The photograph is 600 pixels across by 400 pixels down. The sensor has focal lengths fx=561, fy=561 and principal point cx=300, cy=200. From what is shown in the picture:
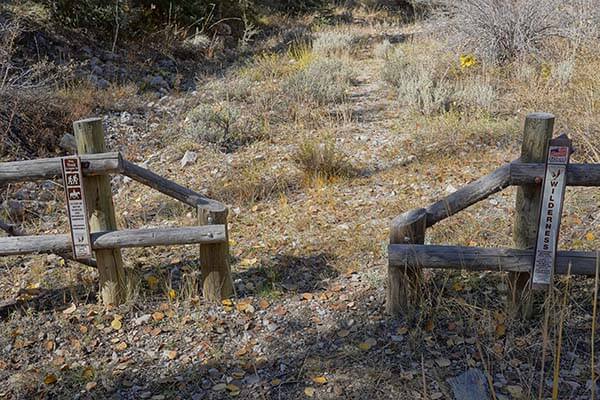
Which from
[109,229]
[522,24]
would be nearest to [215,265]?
[109,229]

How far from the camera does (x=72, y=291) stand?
4.11 metres

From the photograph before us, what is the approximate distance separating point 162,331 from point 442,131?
4.17m

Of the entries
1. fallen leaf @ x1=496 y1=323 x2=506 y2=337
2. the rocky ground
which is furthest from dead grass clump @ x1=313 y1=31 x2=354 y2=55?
fallen leaf @ x1=496 y1=323 x2=506 y2=337

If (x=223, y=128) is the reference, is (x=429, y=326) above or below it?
below

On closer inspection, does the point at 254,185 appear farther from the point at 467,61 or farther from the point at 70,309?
the point at 467,61

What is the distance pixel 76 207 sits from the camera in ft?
11.8

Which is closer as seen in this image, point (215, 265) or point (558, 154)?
point (558, 154)

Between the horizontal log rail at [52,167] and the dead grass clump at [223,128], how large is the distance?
136 inches

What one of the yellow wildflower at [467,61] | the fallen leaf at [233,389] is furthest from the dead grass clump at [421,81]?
the fallen leaf at [233,389]

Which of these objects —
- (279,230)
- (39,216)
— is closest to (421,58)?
(279,230)

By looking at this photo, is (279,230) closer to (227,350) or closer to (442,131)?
(227,350)

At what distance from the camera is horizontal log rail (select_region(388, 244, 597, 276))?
327cm

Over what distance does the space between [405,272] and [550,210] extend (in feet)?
2.97

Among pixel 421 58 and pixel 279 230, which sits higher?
pixel 421 58
